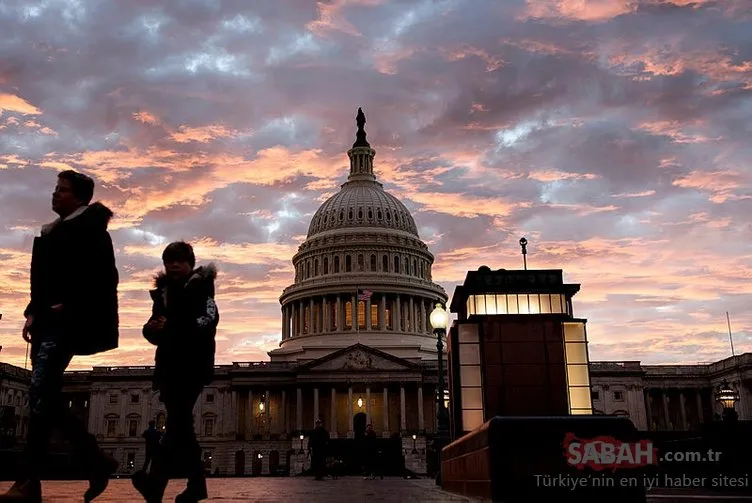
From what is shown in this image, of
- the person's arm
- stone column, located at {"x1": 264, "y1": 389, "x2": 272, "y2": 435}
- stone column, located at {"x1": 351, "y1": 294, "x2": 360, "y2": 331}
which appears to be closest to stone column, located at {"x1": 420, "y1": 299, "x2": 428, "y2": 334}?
stone column, located at {"x1": 351, "y1": 294, "x2": 360, "y2": 331}

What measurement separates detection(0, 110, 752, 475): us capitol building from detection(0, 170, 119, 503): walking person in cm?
7902

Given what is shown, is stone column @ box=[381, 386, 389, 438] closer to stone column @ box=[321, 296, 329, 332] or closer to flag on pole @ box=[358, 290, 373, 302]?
flag on pole @ box=[358, 290, 373, 302]

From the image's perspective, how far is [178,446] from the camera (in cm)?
804

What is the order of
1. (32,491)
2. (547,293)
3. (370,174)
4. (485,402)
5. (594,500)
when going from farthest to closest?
(370,174)
(547,293)
(485,402)
(594,500)
(32,491)

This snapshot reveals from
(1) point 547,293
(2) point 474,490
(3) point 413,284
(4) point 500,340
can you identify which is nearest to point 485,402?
(4) point 500,340

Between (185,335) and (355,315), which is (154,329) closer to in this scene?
(185,335)

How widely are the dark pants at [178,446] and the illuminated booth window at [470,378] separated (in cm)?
3514

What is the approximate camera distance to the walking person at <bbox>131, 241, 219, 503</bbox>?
8023 millimetres

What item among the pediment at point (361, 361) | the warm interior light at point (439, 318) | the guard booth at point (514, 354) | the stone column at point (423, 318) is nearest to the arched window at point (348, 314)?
the stone column at point (423, 318)

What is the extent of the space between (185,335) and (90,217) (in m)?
1.74

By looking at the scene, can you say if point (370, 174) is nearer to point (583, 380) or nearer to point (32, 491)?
point (583, 380)

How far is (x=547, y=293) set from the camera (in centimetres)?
4725

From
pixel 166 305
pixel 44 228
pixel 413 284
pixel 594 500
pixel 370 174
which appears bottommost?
pixel 594 500

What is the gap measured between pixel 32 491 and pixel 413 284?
117m
